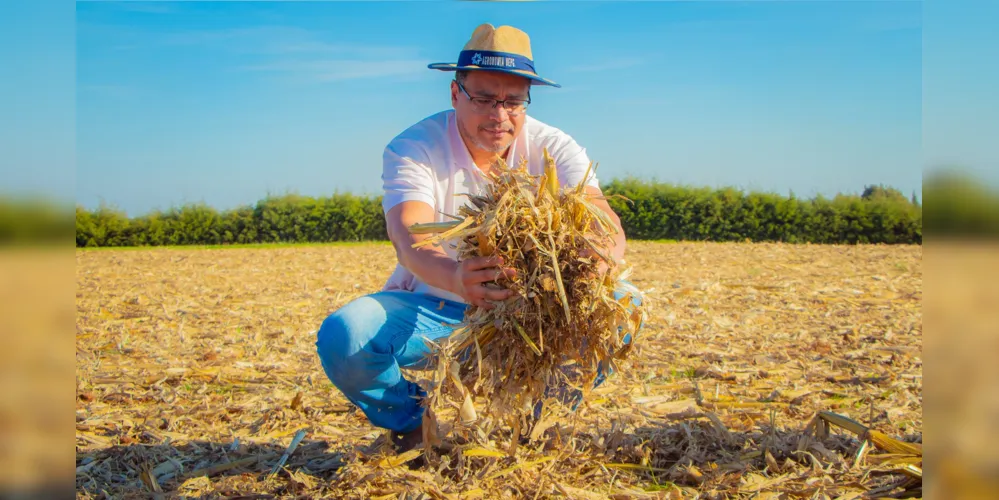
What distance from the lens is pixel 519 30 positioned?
3738 millimetres

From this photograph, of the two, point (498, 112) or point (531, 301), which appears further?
point (498, 112)

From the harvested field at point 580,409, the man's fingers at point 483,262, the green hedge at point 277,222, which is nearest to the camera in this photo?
the man's fingers at point 483,262

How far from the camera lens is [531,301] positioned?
312 cm

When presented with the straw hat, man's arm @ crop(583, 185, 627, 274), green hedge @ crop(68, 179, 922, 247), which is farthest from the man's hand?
green hedge @ crop(68, 179, 922, 247)

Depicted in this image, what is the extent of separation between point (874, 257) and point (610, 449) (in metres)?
14.3

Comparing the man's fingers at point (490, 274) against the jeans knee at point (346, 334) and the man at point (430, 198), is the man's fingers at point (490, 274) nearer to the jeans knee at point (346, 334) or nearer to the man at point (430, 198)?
the man at point (430, 198)

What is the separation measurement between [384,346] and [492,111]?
51.0 inches

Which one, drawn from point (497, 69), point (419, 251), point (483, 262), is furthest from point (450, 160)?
point (483, 262)

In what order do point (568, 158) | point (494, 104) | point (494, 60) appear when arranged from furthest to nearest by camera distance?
point (568, 158) → point (494, 104) → point (494, 60)

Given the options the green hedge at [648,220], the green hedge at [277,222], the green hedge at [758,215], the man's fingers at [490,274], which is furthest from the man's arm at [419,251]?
the green hedge at [277,222]

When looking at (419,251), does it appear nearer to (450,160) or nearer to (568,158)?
(450,160)

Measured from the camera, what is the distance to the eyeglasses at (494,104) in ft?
12.1

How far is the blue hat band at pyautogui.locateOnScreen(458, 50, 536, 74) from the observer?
357cm
